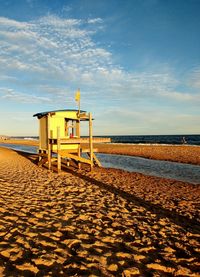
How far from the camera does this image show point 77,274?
167 inches

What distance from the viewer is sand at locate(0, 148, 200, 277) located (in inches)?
179

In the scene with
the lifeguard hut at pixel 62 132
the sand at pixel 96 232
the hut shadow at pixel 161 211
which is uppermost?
the lifeguard hut at pixel 62 132

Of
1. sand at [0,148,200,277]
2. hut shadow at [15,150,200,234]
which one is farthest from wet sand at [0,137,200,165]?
sand at [0,148,200,277]

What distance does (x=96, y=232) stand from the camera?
6141mm

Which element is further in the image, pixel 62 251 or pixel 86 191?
pixel 86 191

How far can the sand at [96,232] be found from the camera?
4539 millimetres

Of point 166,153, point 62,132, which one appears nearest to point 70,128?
point 62,132

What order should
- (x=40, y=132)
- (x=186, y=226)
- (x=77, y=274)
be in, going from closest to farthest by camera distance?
(x=77, y=274) < (x=186, y=226) < (x=40, y=132)

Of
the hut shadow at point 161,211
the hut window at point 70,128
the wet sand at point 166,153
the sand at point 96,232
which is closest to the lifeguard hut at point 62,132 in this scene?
the hut window at point 70,128

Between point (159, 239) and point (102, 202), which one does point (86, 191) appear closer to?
point (102, 202)

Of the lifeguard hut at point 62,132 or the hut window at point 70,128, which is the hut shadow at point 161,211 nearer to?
the lifeguard hut at point 62,132

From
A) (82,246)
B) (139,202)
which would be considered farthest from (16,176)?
(82,246)

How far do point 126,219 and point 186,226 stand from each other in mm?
1710

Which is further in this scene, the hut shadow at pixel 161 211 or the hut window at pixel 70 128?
the hut window at pixel 70 128
